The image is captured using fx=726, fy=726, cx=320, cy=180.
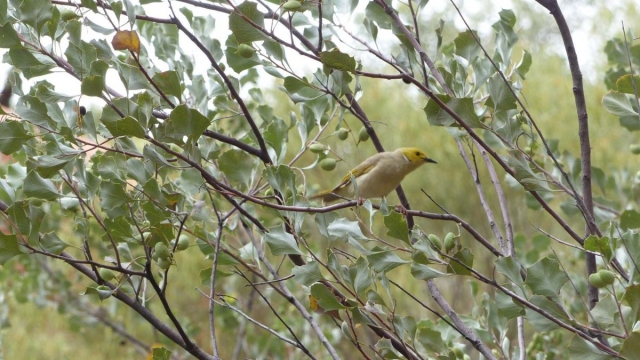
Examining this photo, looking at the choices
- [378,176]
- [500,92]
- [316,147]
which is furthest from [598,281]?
[378,176]

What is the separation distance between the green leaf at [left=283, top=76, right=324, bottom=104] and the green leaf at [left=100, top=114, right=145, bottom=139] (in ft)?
1.05

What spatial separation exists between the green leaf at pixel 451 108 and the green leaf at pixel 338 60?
0.15 m

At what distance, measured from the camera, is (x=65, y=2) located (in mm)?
1586

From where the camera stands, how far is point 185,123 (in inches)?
46.6

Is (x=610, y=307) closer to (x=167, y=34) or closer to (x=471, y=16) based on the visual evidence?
(x=167, y=34)

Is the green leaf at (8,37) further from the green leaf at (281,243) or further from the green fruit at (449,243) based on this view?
the green fruit at (449,243)

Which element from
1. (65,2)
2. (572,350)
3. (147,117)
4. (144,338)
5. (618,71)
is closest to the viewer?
(572,350)

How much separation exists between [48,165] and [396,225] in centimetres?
61

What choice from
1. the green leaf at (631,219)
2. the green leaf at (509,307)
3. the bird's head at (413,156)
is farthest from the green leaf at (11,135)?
the bird's head at (413,156)

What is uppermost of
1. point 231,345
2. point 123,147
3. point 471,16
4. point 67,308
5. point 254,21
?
point 254,21

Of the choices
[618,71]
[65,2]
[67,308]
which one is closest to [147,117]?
[65,2]

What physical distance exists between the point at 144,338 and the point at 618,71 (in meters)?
5.59

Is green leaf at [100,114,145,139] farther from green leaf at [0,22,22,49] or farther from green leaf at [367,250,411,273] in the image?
green leaf at [367,250,411,273]

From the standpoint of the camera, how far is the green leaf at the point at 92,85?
120 cm
